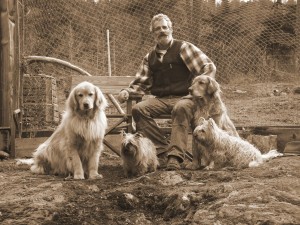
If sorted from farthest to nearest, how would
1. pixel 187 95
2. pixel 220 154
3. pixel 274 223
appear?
pixel 187 95 < pixel 220 154 < pixel 274 223

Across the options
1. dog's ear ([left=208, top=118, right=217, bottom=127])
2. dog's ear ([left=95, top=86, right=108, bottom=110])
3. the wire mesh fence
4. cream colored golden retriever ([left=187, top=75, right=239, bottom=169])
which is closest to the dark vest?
cream colored golden retriever ([left=187, top=75, right=239, bottom=169])

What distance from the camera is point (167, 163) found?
546 centimetres

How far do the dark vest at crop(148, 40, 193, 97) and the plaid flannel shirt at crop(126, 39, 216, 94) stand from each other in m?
0.09

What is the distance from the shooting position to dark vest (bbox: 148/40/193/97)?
5.98 m

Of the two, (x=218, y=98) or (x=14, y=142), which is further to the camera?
(x=14, y=142)

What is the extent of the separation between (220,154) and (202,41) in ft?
14.7

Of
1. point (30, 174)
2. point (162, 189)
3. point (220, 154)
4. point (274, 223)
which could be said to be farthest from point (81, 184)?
point (274, 223)

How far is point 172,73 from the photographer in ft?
19.8

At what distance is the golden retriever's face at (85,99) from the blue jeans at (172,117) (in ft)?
2.34

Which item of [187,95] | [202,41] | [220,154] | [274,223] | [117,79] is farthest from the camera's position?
[202,41]

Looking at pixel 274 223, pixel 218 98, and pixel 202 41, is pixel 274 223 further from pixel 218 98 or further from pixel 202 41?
pixel 202 41

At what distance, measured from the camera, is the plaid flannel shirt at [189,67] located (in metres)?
5.79

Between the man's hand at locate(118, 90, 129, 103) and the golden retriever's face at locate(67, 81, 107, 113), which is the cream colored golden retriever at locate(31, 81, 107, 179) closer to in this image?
the golden retriever's face at locate(67, 81, 107, 113)

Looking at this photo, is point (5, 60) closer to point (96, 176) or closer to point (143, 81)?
point (143, 81)
